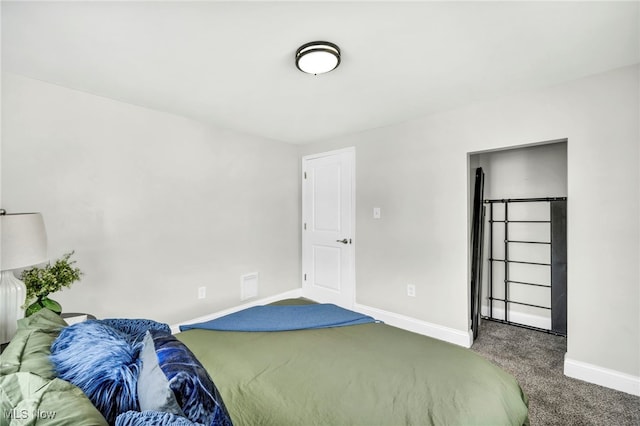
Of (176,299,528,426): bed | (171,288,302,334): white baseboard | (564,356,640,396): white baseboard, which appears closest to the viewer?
(176,299,528,426): bed

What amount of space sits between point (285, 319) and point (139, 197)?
187 centimetres

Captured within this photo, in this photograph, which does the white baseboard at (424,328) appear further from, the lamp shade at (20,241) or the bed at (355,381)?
the lamp shade at (20,241)

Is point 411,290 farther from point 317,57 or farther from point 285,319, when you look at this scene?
point 317,57

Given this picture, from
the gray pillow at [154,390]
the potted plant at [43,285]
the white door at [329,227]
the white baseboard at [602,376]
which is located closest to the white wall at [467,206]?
the white baseboard at [602,376]

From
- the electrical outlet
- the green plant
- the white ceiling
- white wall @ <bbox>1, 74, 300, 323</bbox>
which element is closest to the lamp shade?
the green plant

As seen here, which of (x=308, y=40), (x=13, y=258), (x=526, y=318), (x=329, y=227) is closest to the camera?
(x=13, y=258)

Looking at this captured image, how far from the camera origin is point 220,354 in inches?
58.6

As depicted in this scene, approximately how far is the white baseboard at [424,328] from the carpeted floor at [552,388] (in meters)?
0.14

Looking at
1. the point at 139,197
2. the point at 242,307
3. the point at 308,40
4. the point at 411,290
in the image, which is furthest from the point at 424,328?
the point at 139,197

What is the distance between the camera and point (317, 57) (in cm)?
181

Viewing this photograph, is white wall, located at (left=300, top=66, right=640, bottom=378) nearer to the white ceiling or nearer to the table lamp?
the white ceiling

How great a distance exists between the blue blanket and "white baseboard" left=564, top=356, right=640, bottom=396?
1.68m

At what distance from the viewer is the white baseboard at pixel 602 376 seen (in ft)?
6.76

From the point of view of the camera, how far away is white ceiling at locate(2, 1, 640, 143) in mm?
1503
